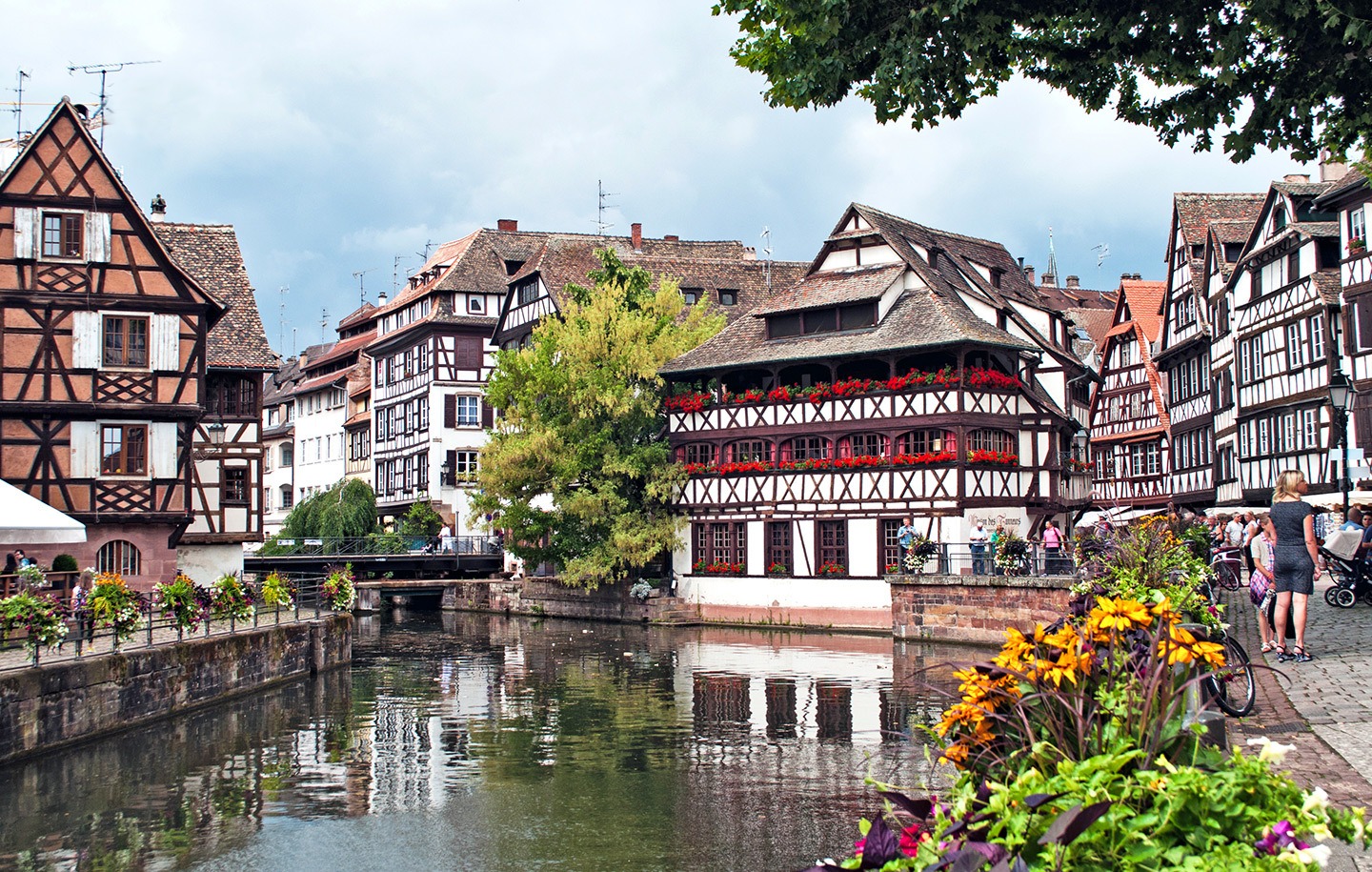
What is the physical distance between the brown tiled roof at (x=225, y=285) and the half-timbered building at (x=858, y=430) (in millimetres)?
12376

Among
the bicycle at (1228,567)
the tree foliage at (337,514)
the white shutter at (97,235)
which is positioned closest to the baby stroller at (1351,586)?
the bicycle at (1228,567)

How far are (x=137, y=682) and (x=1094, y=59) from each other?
16299 millimetres

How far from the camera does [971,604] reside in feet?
113

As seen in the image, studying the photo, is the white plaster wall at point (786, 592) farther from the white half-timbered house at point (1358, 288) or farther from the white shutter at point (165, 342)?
the white shutter at point (165, 342)

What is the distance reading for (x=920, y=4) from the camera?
10977 mm

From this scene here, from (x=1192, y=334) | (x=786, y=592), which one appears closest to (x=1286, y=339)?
(x=1192, y=334)

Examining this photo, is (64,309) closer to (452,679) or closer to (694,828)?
(452,679)

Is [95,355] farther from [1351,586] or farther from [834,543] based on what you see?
[1351,586]

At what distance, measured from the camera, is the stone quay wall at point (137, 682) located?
58.8 feet

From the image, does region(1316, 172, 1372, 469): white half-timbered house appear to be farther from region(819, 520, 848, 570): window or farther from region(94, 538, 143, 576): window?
region(94, 538, 143, 576): window

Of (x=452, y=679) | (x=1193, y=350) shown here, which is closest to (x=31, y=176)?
(x=452, y=679)

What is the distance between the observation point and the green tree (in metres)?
44.2

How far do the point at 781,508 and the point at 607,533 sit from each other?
6.15m

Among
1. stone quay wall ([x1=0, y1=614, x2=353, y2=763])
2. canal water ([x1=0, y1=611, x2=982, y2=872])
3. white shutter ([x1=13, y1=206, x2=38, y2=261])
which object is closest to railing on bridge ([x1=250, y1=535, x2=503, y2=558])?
white shutter ([x1=13, y1=206, x2=38, y2=261])
